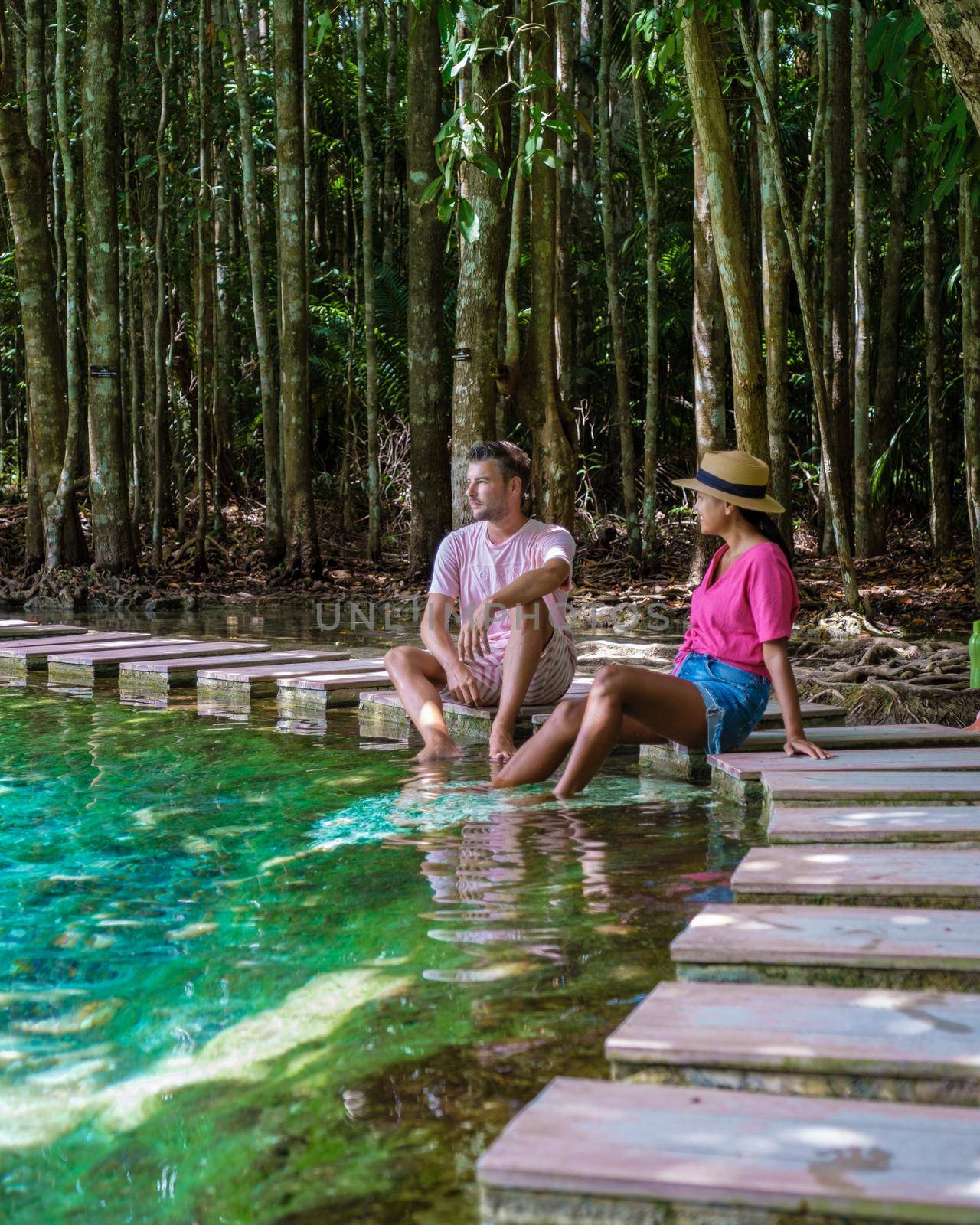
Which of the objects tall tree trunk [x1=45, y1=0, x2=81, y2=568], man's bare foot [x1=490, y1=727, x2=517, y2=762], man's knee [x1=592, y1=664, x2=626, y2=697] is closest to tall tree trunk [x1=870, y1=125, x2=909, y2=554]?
tall tree trunk [x1=45, y1=0, x2=81, y2=568]

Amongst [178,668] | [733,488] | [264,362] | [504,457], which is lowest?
[178,668]

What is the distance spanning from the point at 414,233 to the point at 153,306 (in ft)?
20.5

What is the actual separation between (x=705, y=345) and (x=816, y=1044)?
837cm

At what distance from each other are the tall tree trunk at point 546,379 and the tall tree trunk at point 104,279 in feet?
18.6

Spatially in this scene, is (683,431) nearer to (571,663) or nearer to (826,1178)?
(571,663)

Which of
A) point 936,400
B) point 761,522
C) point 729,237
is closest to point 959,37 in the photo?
point 761,522

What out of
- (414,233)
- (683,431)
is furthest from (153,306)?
(683,431)

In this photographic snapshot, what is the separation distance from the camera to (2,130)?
12883mm

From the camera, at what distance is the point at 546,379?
28.8 ft

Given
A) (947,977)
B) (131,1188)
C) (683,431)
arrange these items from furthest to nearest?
(683,431)
(947,977)
(131,1188)

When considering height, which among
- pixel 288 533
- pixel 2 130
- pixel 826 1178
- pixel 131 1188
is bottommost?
pixel 131 1188

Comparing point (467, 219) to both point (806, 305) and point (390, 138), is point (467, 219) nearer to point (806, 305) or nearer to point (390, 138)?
point (806, 305)

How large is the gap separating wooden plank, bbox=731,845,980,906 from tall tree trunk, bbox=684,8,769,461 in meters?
4.25

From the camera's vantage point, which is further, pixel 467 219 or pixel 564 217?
pixel 564 217
